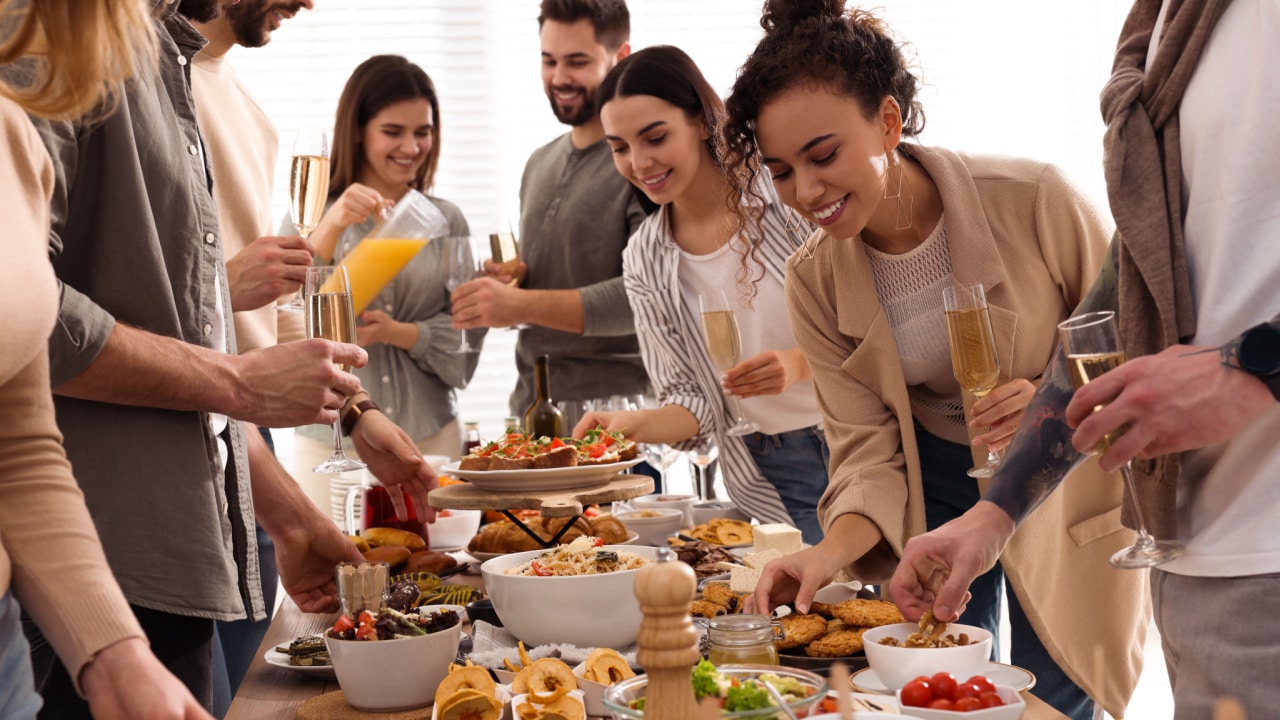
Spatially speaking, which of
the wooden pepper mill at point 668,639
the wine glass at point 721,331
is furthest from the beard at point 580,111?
the wooden pepper mill at point 668,639

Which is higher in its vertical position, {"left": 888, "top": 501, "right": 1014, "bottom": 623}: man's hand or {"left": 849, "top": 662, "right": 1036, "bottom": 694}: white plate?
{"left": 888, "top": 501, "right": 1014, "bottom": 623}: man's hand

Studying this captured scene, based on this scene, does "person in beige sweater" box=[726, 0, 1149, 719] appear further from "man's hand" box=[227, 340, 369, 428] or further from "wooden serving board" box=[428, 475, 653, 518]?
"man's hand" box=[227, 340, 369, 428]

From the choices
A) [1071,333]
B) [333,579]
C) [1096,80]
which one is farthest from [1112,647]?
[1096,80]

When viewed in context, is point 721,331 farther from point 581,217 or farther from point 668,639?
point 668,639

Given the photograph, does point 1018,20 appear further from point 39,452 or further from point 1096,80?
point 39,452

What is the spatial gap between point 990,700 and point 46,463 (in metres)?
0.92

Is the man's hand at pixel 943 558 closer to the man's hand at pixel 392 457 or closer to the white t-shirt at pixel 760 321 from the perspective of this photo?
the man's hand at pixel 392 457

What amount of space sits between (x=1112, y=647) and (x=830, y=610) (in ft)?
2.11

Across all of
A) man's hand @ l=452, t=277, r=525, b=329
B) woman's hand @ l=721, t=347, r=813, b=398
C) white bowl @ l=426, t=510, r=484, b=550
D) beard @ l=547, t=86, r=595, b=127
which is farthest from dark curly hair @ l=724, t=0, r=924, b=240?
beard @ l=547, t=86, r=595, b=127

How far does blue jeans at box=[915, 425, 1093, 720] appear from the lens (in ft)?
6.61

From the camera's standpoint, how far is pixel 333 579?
74.9 inches

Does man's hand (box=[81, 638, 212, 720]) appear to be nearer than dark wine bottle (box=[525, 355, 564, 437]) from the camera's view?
Yes

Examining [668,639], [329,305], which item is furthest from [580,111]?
[668,639]

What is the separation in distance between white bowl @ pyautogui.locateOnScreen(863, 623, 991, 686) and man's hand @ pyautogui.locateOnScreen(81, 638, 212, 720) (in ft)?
2.20
